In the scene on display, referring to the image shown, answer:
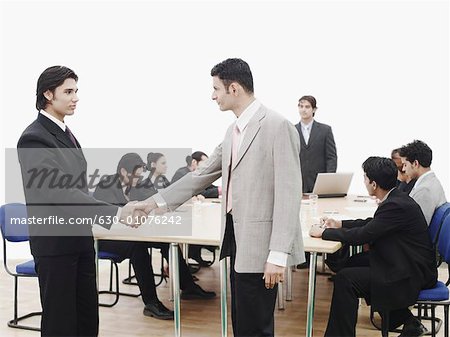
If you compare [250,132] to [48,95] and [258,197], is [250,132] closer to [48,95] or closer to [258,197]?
[258,197]

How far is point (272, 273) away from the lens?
2.20 m

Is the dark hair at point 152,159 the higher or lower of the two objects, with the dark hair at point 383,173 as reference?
lower

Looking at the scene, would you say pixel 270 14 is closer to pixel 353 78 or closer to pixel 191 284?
pixel 353 78

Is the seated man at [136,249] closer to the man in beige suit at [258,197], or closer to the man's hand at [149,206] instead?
the man's hand at [149,206]

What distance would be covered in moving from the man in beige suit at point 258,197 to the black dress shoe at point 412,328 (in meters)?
1.51

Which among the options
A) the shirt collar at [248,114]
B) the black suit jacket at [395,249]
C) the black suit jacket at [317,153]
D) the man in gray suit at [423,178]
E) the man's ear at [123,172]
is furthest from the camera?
the black suit jacket at [317,153]

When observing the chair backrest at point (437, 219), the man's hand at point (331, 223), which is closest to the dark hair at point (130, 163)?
the man's hand at point (331, 223)

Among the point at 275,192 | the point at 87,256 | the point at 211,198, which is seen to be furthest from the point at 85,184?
the point at 211,198

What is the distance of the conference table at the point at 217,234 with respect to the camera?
3.01 meters

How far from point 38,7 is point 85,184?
4245 mm

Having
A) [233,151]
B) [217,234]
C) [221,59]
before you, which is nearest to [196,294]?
[217,234]

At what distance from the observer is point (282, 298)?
418 centimetres

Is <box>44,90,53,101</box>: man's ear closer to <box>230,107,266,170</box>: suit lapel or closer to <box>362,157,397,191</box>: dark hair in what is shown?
<box>230,107,266,170</box>: suit lapel

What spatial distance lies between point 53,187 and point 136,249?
5.73 feet
